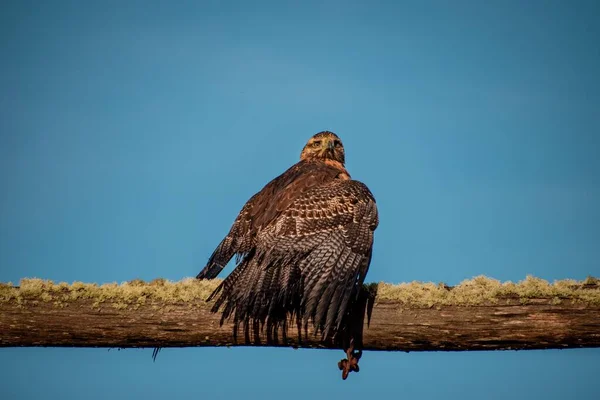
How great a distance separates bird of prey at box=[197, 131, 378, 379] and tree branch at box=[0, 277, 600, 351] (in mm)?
214

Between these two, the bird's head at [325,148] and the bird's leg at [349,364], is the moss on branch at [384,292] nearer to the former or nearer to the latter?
the bird's leg at [349,364]

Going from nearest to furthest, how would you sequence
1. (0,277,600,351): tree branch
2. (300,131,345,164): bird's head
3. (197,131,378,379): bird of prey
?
(0,277,600,351): tree branch
(197,131,378,379): bird of prey
(300,131,345,164): bird's head

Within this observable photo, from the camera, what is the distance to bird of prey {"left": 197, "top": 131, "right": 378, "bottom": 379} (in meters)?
6.30

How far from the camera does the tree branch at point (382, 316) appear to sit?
19.5 feet

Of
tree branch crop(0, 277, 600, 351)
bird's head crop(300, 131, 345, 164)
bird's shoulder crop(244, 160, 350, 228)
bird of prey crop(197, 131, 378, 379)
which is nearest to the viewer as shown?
tree branch crop(0, 277, 600, 351)

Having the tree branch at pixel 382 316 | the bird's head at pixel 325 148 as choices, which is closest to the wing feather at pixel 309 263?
the tree branch at pixel 382 316

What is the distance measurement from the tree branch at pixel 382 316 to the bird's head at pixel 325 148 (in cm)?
422

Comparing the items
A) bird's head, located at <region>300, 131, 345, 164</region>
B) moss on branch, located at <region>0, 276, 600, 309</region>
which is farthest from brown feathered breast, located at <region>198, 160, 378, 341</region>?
bird's head, located at <region>300, 131, 345, 164</region>

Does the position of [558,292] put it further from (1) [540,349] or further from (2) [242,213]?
(2) [242,213]

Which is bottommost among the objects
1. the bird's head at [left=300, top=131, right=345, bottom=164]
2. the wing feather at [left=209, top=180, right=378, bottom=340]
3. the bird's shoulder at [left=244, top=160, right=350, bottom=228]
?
the wing feather at [left=209, top=180, right=378, bottom=340]

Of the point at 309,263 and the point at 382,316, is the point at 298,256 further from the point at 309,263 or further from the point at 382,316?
the point at 382,316

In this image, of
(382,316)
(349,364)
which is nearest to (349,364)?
(349,364)

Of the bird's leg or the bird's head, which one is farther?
the bird's head

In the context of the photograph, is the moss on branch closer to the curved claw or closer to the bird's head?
the curved claw
